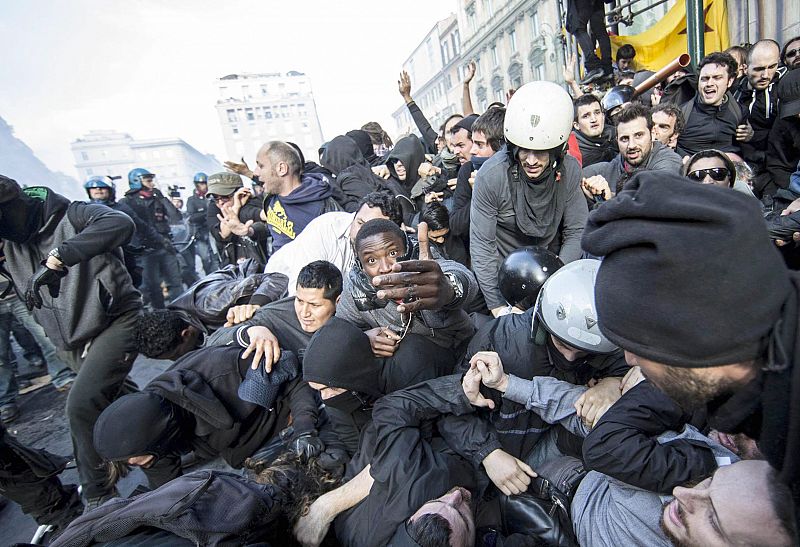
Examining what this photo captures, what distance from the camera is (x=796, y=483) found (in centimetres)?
70

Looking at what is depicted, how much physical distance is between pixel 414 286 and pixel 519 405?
821 mm

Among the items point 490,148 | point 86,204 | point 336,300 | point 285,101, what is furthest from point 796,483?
point 285,101

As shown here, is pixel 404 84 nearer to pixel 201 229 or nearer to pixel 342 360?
pixel 342 360

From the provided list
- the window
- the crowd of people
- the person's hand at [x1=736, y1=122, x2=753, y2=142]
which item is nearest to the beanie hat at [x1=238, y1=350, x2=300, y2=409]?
the crowd of people

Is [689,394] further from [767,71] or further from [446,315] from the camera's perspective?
[767,71]

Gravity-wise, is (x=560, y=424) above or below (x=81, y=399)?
below

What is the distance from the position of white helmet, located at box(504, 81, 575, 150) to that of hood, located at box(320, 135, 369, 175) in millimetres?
2738

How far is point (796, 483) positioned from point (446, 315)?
1.67 m

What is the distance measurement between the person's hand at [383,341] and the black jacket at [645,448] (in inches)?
43.1

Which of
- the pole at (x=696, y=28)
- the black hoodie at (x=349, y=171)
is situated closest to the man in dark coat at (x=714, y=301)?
the black hoodie at (x=349, y=171)

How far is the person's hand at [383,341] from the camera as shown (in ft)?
7.18

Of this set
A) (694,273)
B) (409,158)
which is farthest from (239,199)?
(694,273)

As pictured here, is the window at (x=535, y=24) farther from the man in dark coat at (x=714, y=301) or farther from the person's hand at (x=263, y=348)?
the man in dark coat at (x=714, y=301)

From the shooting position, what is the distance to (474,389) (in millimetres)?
1869
